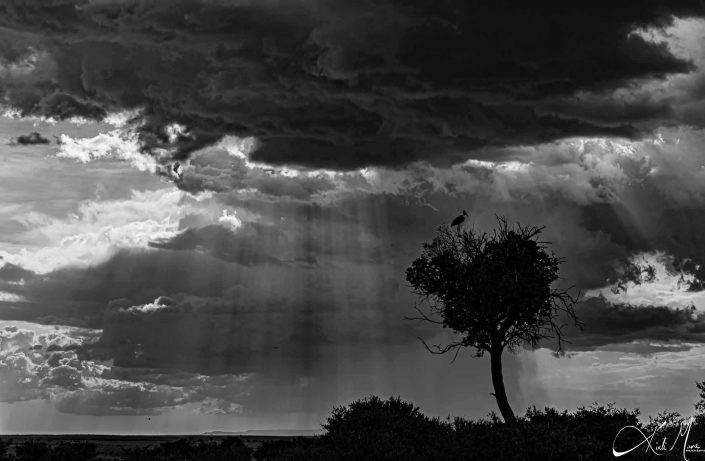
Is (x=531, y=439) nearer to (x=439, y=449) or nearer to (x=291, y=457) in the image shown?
(x=439, y=449)

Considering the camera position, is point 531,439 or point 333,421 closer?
point 531,439

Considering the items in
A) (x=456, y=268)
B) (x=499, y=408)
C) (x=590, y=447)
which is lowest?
(x=590, y=447)

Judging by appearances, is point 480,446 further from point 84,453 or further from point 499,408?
point 84,453

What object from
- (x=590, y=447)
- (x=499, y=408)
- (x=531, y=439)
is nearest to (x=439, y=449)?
(x=531, y=439)

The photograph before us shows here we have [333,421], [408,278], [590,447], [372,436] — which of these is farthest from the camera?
[408,278]

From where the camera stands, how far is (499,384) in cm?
5012

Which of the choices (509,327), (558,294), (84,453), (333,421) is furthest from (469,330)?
(84,453)

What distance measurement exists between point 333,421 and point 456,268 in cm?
1366

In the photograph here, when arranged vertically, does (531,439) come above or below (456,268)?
below

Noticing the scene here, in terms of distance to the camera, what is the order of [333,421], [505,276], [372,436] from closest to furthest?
[372,436] → [333,421] → [505,276]

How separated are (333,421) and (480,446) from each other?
958cm

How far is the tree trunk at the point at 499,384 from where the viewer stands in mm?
49688

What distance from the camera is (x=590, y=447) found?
3609cm

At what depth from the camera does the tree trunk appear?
49.7 metres
